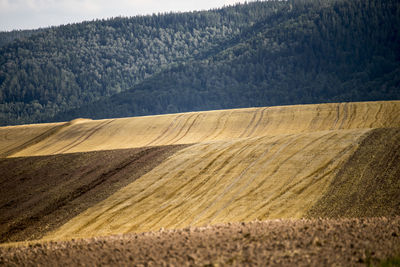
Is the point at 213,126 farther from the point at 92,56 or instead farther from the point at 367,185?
the point at 92,56

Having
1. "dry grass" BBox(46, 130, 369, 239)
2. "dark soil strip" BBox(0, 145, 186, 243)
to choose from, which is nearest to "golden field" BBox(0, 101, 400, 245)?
"dry grass" BBox(46, 130, 369, 239)

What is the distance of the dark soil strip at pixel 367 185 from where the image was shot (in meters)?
17.3

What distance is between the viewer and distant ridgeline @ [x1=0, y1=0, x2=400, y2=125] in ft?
400

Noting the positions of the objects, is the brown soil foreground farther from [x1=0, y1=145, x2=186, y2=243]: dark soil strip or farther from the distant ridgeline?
the distant ridgeline

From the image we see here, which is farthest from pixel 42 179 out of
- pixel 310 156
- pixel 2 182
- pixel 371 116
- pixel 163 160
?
pixel 371 116

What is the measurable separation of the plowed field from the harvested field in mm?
2031

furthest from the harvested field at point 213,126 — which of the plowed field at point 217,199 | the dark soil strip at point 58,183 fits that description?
the dark soil strip at point 58,183

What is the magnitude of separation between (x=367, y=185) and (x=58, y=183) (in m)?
15.0

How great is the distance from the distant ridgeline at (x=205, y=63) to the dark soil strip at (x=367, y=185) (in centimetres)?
7418

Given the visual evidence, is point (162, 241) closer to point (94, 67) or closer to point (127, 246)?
point (127, 246)

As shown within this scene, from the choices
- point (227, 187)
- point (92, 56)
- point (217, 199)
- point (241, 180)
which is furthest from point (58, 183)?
point (92, 56)

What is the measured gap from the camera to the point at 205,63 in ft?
472

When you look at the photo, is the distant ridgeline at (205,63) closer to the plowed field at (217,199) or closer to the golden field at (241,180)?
the golden field at (241,180)

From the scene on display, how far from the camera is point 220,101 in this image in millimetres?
127500
